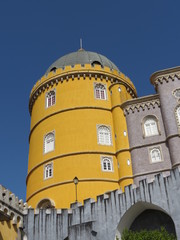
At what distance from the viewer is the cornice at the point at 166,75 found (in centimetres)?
2823

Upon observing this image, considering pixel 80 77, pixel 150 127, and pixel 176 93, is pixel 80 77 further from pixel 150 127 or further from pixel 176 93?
pixel 176 93

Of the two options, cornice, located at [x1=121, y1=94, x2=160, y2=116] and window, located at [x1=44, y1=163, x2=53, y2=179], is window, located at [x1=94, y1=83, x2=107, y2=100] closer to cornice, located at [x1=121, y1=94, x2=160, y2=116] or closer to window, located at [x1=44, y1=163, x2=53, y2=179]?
cornice, located at [x1=121, y1=94, x2=160, y2=116]

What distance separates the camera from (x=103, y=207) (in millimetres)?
20375

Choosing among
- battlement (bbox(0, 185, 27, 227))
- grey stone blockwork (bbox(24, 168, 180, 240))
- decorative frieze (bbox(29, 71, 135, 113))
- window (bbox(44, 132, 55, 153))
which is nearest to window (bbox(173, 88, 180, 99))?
decorative frieze (bbox(29, 71, 135, 113))

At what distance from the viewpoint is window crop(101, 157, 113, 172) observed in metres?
28.0

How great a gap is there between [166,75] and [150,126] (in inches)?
166

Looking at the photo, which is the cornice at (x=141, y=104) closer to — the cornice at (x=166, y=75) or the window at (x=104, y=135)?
the cornice at (x=166, y=75)

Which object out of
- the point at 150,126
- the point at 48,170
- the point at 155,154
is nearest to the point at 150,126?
the point at 150,126

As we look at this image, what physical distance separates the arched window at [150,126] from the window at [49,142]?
308 inches

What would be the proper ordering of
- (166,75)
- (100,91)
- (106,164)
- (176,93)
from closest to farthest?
(176,93) → (106,164) → (166,75) → (100,91)

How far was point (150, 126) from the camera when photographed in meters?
28.3

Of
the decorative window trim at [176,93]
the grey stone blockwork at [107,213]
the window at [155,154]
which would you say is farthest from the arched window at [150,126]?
the grey stone blockwork at [107,213]

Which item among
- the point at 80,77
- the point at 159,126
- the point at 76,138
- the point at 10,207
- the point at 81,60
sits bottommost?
the point at 10,207

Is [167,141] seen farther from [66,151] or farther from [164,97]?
[66,151]
